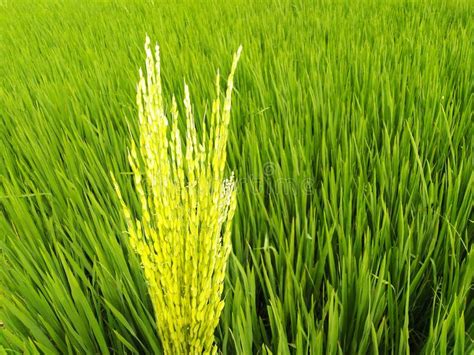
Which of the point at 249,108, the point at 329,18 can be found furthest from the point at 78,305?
the point at 329,18

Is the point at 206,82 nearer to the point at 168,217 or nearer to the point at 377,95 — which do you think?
the point at 377,95

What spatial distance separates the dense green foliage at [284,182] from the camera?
0.81m

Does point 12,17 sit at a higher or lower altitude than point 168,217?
higher

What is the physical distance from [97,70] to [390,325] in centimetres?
179

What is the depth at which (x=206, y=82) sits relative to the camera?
74.2 inches

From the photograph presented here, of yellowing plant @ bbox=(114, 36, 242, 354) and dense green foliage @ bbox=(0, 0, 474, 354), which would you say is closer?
yellowing plant @ bbox=(114, 36, 242, 354)

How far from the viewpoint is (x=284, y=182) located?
3.90 feet

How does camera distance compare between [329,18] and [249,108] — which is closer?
[249,108]

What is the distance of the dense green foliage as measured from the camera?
32.1 inches

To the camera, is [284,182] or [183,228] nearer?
[183,228]

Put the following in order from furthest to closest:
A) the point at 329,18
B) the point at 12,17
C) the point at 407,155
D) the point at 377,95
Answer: the point at 12,17 → the point at 329,18 → the point at 377,95 → the point at 407,155

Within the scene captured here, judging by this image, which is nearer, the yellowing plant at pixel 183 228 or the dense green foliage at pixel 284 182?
the yellowing plant at pixel 183 228

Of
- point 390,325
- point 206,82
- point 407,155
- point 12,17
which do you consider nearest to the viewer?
point 390,325

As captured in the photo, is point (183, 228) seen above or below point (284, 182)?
above
